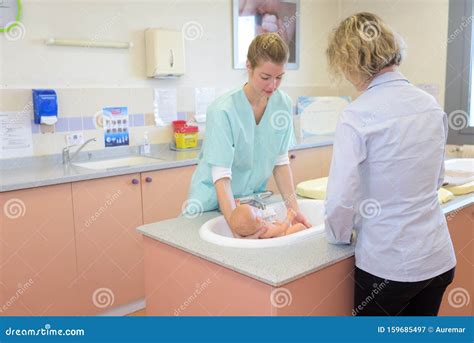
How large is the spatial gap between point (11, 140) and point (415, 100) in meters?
2.40

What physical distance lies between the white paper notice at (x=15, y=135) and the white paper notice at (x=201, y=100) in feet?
4.21

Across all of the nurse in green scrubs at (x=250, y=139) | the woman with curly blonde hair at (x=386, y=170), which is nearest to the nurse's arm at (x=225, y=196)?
the nurse in green scrubs at (x=250, y=139)

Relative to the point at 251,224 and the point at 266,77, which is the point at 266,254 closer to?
the point at 251,224

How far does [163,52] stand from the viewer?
338 centimetres

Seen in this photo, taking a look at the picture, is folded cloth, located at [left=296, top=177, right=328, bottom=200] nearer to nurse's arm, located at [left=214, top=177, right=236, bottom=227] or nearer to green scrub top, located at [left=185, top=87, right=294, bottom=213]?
green scrub top, located at [left=185, top=87, right=294, bottom=213]

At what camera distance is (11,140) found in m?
2.89

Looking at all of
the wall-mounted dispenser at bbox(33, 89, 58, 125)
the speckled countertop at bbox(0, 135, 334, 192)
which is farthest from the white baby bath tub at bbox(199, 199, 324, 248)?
the wall-mounted dispenser at bbox(33, 89, 58, 125)

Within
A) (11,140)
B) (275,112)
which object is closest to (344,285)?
(275,112)

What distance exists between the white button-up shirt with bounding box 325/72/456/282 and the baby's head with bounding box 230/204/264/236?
0.29 meters

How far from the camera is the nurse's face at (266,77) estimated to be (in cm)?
173

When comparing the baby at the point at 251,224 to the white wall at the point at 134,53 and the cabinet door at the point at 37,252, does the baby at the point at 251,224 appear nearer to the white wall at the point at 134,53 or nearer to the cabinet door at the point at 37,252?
the white wall at the point at 134,53

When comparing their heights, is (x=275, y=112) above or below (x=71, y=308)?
above

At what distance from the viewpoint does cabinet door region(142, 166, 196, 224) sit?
2.93m
